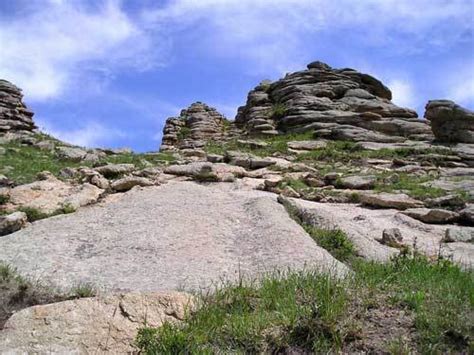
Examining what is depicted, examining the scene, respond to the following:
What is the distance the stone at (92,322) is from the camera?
4.48 meters

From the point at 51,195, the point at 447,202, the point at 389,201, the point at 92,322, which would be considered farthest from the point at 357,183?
the point at 92,322

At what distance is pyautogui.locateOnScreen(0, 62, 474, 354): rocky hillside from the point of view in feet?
14.8

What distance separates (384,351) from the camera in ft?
13.7

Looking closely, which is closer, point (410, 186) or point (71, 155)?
point (410, 186)

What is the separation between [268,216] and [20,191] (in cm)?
556

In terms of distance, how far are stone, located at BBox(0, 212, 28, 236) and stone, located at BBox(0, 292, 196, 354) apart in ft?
14.4

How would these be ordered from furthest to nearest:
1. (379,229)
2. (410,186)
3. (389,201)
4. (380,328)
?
(410,186) → (389,201) → (379,229) → (380,328)

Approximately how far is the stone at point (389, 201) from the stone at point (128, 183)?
5.43m

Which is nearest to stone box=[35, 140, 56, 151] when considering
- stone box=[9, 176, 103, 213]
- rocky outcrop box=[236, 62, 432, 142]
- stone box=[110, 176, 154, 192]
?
stone box=[9, 176, 103, 213]

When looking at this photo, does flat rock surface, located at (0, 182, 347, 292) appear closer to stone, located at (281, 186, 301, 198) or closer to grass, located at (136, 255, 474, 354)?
grass, located at (136, 255, 474, 354)

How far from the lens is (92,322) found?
15.6 ft

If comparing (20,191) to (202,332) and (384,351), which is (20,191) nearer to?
(202,332)

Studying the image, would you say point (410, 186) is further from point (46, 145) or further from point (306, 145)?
point (46, 145)

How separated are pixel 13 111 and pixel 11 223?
20.1 m
